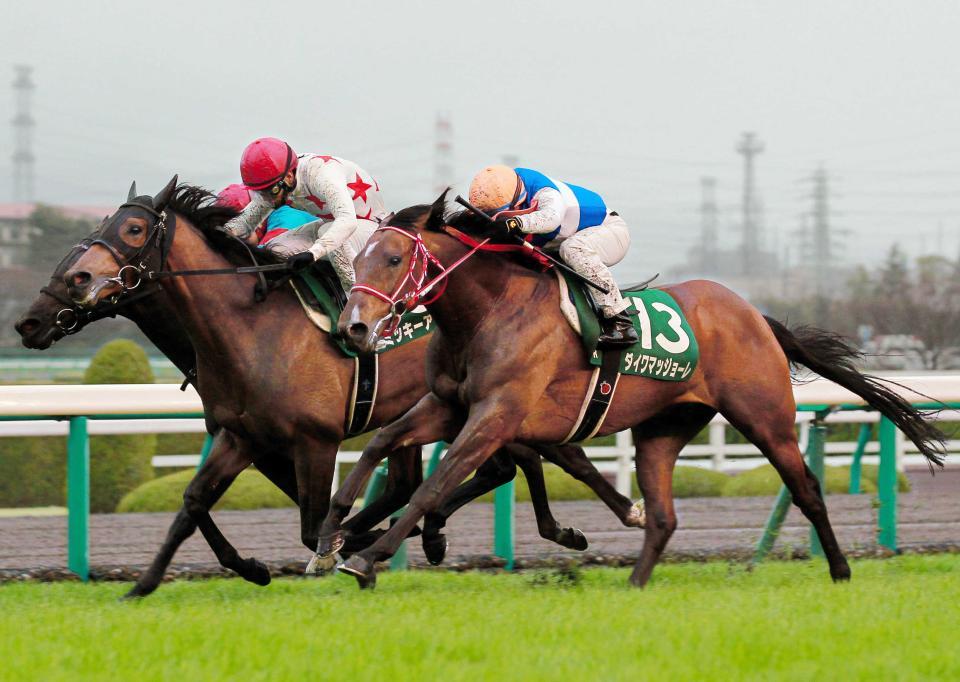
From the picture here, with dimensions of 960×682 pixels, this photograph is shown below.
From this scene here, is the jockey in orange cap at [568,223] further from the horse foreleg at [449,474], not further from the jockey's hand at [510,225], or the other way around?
the horse foreleg at [449,474]

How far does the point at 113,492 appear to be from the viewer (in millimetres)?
9492

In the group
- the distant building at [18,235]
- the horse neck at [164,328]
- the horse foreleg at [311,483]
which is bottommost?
the distant building at [18,235]

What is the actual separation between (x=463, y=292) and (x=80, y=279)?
4.50 ft

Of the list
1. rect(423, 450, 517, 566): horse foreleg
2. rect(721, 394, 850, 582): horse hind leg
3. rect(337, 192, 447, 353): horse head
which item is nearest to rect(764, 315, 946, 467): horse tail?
rect(721, 394, 850, 582): horse hind leg

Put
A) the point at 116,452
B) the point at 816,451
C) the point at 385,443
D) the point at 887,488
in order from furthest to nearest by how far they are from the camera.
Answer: the point at 116,452 < the point at 887,488 < the point at 816,451 < the point at 385,443

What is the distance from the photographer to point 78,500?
19.9 feet

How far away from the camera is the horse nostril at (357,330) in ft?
14.3

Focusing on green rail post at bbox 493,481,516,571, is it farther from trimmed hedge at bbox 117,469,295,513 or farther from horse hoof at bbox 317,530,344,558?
trimmed hedge at bbox 117,469,295,513

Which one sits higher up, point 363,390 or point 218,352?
point 218,352

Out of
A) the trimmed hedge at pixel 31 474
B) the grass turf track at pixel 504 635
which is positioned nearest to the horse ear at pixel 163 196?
the grass turf track at pixel 504 635

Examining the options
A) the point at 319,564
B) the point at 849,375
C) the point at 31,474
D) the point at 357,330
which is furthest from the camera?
the point at 31,474

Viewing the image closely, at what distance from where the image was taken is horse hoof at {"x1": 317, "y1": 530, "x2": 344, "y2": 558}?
476 centimetres

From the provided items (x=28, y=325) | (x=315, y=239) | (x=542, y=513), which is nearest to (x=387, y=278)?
(x=315, y=239)

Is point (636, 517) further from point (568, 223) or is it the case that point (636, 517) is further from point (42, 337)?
point (42, 337)
